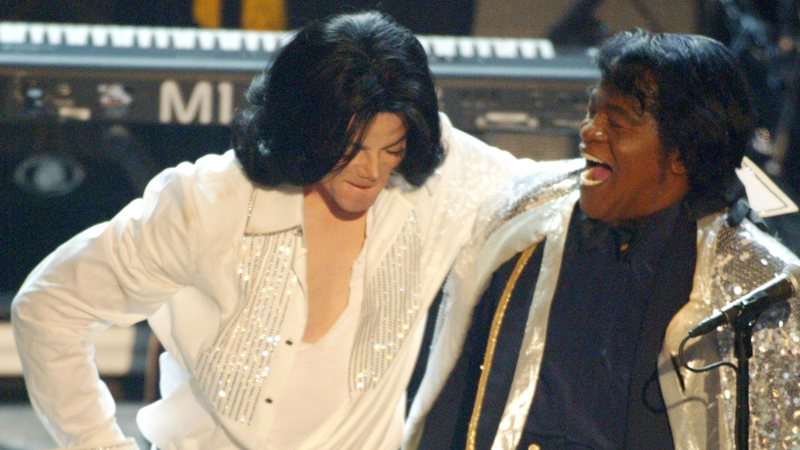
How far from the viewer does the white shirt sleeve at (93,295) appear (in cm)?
238

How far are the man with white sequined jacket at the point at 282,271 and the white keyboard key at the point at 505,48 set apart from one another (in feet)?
4.60

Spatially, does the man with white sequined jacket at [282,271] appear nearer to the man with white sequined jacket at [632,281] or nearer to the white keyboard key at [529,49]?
the man with white sequined jacket at [632,281]

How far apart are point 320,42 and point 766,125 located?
254 cm

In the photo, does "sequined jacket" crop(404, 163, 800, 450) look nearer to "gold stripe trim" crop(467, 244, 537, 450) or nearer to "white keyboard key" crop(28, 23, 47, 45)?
"gold stripe trim" crop(467, 244, 537, 450)

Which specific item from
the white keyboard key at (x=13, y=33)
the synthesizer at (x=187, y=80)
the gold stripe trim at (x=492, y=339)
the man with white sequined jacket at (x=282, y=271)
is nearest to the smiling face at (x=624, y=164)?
the gold stripe trim at (x=492, y=339)

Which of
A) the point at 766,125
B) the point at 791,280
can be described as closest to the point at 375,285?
the point at 791,280

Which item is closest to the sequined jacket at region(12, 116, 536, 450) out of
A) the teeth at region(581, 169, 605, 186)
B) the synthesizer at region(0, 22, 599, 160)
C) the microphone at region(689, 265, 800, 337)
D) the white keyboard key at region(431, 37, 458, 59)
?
the teeth at region(581, 169, 605, 186)

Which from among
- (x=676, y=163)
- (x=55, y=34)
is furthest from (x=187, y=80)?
(x=676, y=163)

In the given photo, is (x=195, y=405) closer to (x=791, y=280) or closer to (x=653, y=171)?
(x=653, y=171)

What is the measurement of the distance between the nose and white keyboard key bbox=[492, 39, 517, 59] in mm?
1695

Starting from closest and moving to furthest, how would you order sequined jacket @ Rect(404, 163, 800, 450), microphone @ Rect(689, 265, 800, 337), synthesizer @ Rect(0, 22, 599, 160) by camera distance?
microphone @ Rect(689, 265, 800, 337), sequined jacket @ Rect(404, 163, 800, 450), synthesizer @ Rect(0, 22, 599, 160)

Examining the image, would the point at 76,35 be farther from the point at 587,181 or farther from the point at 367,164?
the point at 587,181

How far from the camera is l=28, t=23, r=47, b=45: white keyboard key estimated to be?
386 centimetres

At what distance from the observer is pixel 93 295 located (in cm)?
244
